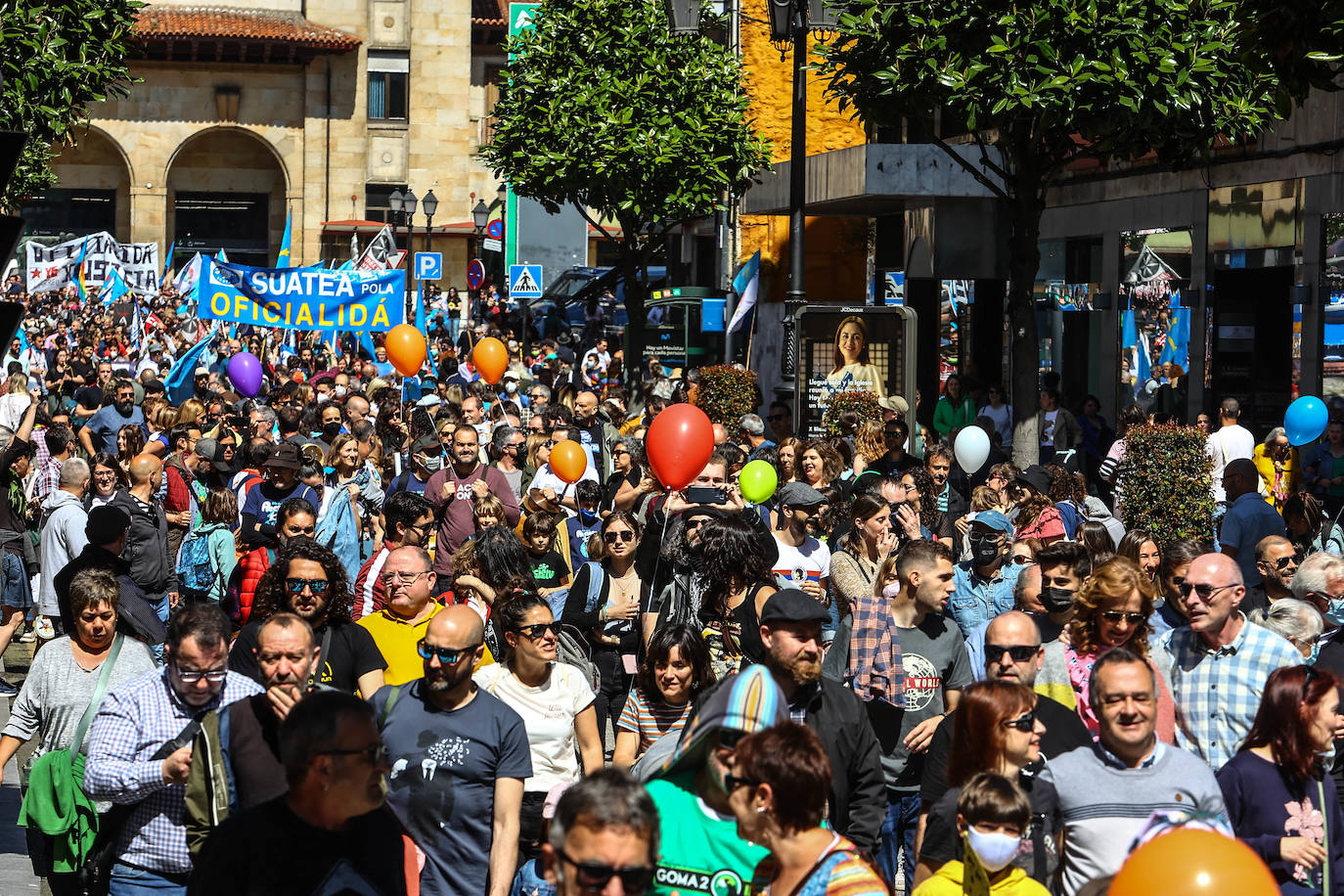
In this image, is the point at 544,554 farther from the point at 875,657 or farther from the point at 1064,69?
the point at 1064,69

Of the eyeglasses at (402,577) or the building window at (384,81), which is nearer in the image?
the eyeglasses at (402,577)

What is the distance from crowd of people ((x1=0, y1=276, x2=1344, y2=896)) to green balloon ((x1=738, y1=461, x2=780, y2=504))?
180 millimetres

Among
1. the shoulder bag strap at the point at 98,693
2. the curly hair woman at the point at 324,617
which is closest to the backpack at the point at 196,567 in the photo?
the curly hair woman at the point at 324,617

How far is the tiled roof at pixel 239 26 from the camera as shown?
54969mm

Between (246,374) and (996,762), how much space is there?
1625cm

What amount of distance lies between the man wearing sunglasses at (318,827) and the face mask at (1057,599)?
3829mm

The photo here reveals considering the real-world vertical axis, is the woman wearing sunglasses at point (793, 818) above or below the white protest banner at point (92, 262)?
below

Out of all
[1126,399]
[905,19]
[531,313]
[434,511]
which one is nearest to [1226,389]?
[1126,399]

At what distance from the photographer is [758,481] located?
11.6 metres

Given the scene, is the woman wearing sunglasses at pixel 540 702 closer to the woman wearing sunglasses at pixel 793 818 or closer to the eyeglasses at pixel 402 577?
the eyeglasses at pixel 402 577

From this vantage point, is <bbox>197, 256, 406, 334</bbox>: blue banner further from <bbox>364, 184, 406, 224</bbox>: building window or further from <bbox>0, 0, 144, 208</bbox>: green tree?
<bbox>364, 184, 406, 224</bbox>: building window

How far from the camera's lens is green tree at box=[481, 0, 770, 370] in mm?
27625

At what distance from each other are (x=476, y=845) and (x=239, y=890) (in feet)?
5.41

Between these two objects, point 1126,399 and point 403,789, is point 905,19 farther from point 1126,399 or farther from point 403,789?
point 403,789
